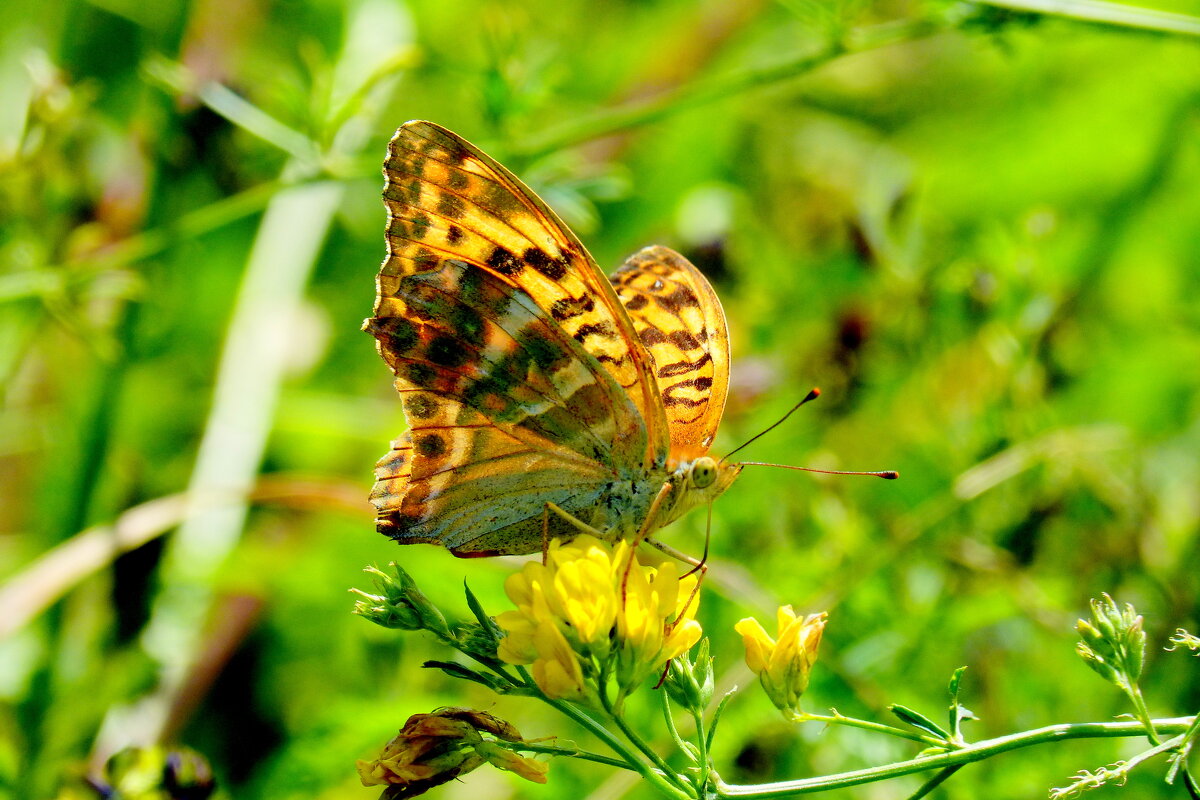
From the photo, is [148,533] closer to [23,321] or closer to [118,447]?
[118,447]

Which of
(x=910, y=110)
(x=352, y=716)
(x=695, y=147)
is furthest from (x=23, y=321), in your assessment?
(x=910, y=110)

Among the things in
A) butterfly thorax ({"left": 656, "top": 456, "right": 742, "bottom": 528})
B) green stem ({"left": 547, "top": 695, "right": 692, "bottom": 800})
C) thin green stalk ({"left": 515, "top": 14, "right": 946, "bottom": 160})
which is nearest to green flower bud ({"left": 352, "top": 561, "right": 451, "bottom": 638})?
green stem ({"left": 547, "top": 695, "right": 692, "bottom": 800})

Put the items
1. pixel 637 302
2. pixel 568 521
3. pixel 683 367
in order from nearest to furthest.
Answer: pixel 568 521
pixel 683 367
pixel 637 302

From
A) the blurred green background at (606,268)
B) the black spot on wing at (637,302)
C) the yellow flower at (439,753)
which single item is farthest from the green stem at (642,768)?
the black spot on wing at (637,302)

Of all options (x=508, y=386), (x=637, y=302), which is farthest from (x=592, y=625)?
(x=637, y=302)

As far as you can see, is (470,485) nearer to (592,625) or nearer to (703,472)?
(703,472)

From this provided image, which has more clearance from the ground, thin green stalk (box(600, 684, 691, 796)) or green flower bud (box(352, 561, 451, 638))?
green flower bud (box(352, 561, 451, 638))

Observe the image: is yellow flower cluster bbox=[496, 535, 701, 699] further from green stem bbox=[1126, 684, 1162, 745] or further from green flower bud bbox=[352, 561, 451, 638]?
green stem bbox=[1126, 684, 1162, 745]

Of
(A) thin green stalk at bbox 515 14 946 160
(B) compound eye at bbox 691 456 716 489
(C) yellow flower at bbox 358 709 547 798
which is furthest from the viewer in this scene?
(A) thin green stalk at bbox 515 14 946 160
